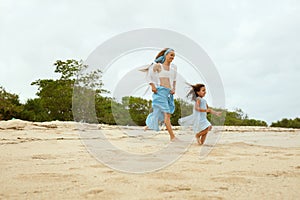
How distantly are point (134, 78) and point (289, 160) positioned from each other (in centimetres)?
353

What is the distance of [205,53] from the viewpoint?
16.8 ft

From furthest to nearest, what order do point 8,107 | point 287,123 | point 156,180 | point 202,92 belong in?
point 287,123 → point 8,107 → point 202,92 → point 156,180

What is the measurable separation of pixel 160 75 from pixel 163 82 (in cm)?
13

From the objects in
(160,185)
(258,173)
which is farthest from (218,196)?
(258,173)

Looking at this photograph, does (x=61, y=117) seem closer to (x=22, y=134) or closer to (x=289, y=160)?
(x=22, y=134)

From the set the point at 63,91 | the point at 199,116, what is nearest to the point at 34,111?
the point at 63,91

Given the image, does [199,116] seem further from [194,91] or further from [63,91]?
[63,91]

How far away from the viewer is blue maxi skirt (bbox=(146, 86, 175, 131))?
5.19 metres

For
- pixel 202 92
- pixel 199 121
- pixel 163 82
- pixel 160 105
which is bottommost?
pixel 199 121

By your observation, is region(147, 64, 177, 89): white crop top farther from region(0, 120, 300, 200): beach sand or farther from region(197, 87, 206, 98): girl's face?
region(0, 120, 300, 200): beach sand

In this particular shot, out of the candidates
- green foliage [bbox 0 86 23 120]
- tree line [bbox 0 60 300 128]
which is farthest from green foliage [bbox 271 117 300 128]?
green foliage [bbox 0 86 23 120]

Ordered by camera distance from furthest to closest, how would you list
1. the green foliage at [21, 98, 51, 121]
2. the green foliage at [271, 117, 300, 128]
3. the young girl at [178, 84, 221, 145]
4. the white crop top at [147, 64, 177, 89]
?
the green foliage at [271, 117, 300, 128] → the green foliage at [21, 98, 51, 121] → the white crop top at [147, 64, 177, 89] → the young girl at [178, 84, 221, 145]

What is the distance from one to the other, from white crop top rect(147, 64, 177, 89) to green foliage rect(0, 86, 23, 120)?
1261 centimetres

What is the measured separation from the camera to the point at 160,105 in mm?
5199
